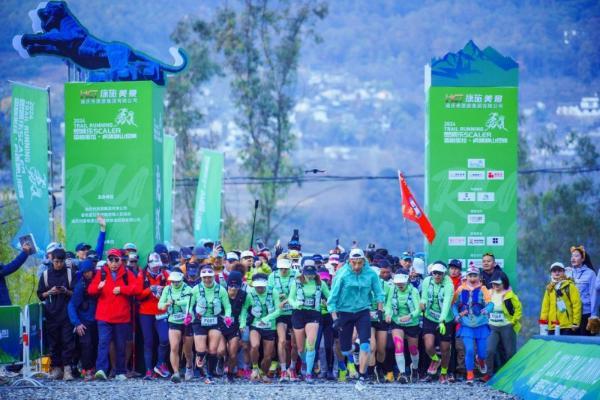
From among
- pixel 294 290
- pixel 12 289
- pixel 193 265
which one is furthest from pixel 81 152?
pixel 12 289

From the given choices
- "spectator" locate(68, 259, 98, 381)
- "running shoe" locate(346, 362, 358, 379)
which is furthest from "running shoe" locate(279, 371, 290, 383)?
"spectator" locate(68, 259, 98, 381)

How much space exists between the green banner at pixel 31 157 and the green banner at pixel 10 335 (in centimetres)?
347

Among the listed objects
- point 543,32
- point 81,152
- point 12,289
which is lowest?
point 12,289

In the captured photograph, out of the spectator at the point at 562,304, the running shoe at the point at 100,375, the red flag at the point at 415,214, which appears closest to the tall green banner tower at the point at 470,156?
the red flag at the point at 415,214

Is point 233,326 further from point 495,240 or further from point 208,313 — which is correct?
point 495,240

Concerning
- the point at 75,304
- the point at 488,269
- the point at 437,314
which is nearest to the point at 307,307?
the point at 437,314

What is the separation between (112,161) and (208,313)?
4.51 m

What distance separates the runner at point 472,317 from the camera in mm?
20188

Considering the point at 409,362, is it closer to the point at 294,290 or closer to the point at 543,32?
the point at 294,290

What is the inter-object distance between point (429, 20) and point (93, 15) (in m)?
34.9

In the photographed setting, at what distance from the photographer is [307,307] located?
2011cm

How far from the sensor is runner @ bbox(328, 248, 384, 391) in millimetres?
19188

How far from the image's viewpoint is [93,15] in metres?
123

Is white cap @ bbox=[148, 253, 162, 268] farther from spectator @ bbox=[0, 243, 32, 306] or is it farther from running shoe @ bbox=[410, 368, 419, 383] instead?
running shoe @ bbox=[410, 368, 419, 383]
